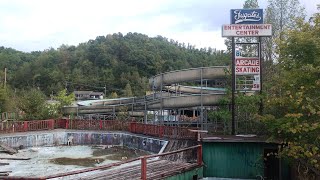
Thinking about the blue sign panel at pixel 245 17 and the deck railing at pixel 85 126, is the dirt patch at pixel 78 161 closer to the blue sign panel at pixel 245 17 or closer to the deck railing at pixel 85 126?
the deck railing at pixel 85 126

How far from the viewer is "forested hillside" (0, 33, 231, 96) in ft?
356

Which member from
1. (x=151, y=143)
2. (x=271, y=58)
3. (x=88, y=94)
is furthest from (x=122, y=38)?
(x=151, y=143)

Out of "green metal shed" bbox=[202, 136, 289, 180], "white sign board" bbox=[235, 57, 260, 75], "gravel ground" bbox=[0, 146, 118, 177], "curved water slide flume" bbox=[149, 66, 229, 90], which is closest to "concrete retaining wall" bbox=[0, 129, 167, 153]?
"gravel ground" bbox=[0, 146, 118, 177]

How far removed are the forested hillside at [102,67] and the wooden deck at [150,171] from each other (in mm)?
85373

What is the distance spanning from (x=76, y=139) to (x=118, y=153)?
7.01 m

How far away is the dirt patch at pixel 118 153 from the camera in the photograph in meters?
23.9

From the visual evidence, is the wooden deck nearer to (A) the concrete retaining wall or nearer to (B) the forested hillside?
(A) the concrete retaining wall

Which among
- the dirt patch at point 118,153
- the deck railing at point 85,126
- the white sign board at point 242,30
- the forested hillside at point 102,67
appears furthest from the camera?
the forested hillside at point 102,67

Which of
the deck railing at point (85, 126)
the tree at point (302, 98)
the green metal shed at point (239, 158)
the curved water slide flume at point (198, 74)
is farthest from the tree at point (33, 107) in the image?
the tree at point (302, 98)

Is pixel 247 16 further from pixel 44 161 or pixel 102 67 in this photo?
pixel 102 67

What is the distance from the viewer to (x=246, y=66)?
20.2 m

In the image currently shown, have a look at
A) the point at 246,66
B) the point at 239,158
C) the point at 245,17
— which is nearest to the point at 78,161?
the point at 239,158

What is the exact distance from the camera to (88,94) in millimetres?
101688

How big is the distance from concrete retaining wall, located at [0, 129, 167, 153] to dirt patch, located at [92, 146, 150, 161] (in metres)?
0.54
